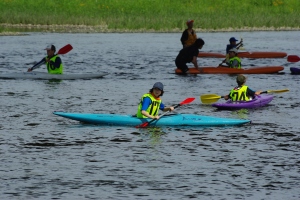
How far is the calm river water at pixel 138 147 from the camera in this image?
13109mm

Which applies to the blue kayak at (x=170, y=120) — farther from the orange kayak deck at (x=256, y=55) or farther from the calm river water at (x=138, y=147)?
the orange kayak deck at (x=256, y=55)

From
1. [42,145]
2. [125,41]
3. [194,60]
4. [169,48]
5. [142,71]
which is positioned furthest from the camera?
[125,41]

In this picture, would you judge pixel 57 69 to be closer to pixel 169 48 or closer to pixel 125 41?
pixel 169 48

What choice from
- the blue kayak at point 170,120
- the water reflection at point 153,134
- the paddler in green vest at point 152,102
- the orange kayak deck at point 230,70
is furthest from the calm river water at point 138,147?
the paddler in green vest at point 152,102

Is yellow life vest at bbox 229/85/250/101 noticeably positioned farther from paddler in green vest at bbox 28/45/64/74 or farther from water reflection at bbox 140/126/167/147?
paddler in green vest at bbox 28/45/64/74

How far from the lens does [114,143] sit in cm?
1672

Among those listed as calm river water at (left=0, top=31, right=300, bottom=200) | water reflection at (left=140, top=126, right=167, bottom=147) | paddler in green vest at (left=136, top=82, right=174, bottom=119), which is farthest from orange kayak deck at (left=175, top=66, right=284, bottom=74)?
paddler in green vest at (left=136, top=82, right=174, bottom=119)

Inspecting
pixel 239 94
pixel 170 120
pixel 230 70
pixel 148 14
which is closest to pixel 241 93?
pixel 239 94

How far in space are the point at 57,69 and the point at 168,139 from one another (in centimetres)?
1122

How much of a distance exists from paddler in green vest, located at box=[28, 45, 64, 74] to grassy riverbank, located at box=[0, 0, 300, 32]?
2628 centimetres

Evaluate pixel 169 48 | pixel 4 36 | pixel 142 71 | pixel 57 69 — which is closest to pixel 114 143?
pixel 57 69

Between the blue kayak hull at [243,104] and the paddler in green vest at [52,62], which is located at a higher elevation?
the paddler in green vest at [52,62]

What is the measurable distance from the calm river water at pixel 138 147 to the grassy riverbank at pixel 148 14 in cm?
2536

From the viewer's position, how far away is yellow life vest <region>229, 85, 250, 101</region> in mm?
20542
